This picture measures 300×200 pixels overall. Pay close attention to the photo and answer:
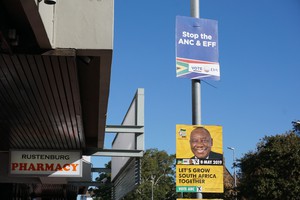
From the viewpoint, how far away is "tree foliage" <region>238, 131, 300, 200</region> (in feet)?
112

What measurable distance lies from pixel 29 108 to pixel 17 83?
53.5 inches

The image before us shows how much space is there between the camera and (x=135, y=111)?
36.3 feet

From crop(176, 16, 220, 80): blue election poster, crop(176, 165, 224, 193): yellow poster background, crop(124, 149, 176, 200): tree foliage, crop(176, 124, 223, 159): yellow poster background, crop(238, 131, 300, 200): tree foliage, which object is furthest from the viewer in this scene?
crop(124, 149, 176, 200): tree foliage

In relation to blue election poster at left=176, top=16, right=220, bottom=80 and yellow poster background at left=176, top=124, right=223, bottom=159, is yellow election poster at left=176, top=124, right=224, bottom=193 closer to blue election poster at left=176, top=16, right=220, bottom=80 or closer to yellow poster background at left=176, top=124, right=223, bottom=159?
yellow poster background at left=176, top=124, right=223, bottom=159

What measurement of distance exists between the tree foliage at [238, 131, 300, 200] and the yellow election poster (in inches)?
986

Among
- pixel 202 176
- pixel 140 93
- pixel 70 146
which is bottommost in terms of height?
pixel 202 176

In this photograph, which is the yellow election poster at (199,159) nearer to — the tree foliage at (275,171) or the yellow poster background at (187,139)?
the yellow poster background at (187,139)

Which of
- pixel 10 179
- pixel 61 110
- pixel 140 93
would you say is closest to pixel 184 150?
pixel 140 93

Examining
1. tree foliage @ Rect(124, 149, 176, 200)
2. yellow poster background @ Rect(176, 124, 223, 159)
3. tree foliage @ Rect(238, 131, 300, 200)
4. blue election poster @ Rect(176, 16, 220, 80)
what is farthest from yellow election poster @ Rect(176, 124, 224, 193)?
tree foliage @ Rect(124, 149, 176, 200)

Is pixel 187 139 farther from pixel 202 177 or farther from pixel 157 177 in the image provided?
pixel 157 177

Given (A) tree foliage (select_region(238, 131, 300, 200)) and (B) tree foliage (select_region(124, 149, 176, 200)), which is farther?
(B) tree foliage (select_region(124, 149, 176, 200))

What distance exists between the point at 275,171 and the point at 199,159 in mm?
26613

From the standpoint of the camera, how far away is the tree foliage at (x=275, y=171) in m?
34.2

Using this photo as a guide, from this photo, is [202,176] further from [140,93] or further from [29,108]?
[29,108]
